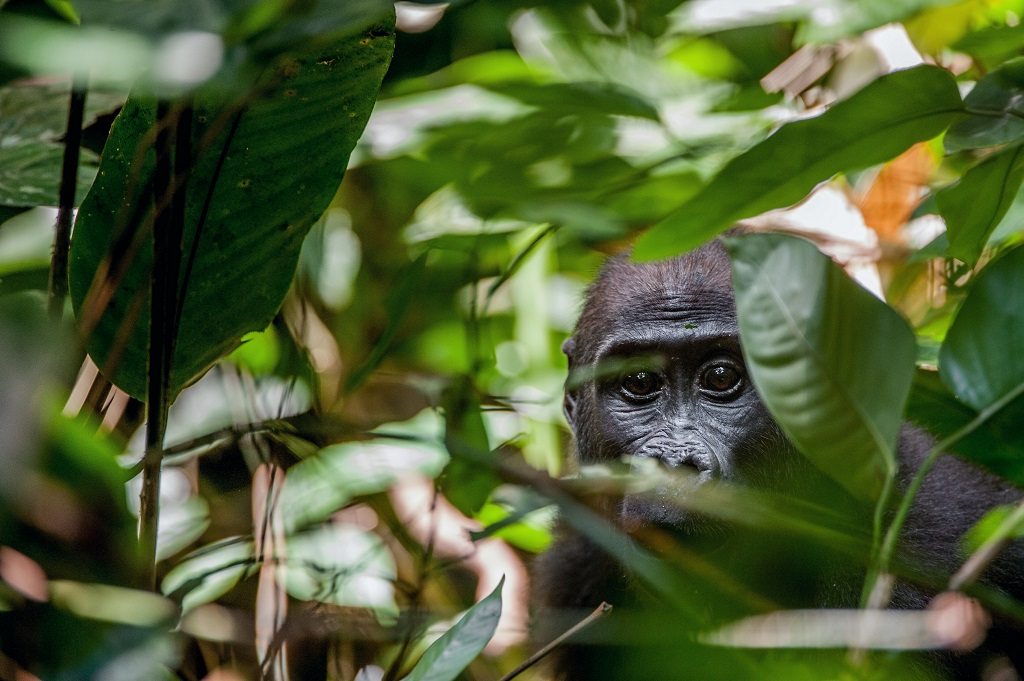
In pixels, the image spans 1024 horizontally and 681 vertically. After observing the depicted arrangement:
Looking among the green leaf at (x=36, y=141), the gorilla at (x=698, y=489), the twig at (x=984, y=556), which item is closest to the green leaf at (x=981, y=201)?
the gorilla at (x=698, y=489)

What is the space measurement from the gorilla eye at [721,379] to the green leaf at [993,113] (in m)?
1.04

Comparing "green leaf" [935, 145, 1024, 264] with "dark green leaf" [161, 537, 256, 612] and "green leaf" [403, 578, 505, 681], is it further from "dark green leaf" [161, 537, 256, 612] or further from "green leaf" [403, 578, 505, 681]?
"dark green leaf" [161, 537, 256, 612]

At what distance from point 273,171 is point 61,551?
55cm

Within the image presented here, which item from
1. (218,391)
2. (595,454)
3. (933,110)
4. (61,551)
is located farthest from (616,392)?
(61,551)

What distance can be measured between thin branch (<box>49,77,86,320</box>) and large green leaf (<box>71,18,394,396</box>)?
12cm

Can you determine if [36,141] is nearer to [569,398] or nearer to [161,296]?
[161,296]

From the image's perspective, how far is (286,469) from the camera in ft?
7.41

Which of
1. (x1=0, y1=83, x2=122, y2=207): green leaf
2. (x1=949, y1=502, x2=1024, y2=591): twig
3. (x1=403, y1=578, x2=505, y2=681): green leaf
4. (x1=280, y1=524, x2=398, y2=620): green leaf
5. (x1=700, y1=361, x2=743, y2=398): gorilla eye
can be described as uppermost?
(x1=0, y1=83, x2=122, y2=207): green leaf

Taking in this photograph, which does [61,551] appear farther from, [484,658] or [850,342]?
[484,658]

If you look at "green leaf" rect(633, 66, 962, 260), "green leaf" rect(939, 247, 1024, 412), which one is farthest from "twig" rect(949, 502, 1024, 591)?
"green leaf" rect(633, 66, 962, 260)

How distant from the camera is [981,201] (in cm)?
148

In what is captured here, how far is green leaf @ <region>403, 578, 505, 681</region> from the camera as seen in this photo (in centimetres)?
98

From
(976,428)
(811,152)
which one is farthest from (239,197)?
(976,428)

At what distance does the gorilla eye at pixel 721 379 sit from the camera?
2.40 metres
